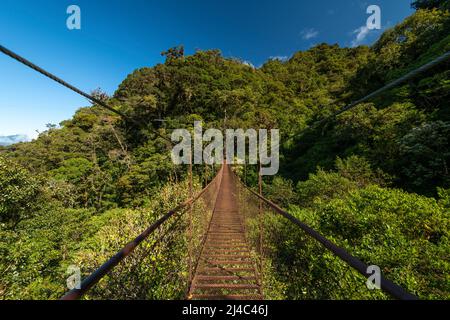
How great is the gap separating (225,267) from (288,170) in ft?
39.3

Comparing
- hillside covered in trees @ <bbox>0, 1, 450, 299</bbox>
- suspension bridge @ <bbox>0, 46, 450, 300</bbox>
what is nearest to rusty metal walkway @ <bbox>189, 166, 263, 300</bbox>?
suspension bridge @ <bbox>0, 46, 450, 300</bbox>

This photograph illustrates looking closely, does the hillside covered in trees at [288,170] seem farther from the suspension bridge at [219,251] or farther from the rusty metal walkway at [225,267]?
the rusty metal walkway at [225,267]

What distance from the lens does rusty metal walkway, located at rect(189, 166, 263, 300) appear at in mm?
2121

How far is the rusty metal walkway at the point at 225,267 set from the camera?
2.12m

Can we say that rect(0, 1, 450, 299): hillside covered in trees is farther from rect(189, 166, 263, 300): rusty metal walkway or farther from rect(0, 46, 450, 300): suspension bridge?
rect(189, 166, 263, 300): rusty metal walkway

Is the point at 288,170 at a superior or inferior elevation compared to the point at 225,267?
Result: superior

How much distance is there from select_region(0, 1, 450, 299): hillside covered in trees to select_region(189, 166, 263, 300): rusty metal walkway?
504 millimetres

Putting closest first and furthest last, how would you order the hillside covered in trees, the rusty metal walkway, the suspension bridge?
the suspension bridge < the rusty metal walkway < the hillside covered in trees

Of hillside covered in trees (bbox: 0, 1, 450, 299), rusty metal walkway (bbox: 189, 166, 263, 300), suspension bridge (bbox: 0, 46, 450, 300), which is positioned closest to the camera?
suspension bridge (bbox: 0, 46, 450, 300)

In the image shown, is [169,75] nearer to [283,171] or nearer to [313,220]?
[283,171]

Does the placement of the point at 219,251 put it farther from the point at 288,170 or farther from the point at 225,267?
the point at 288,170

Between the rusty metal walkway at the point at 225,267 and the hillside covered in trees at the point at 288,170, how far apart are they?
0.50m

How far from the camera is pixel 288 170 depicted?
14.2m

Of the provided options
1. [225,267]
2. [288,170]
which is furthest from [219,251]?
[288,170]
